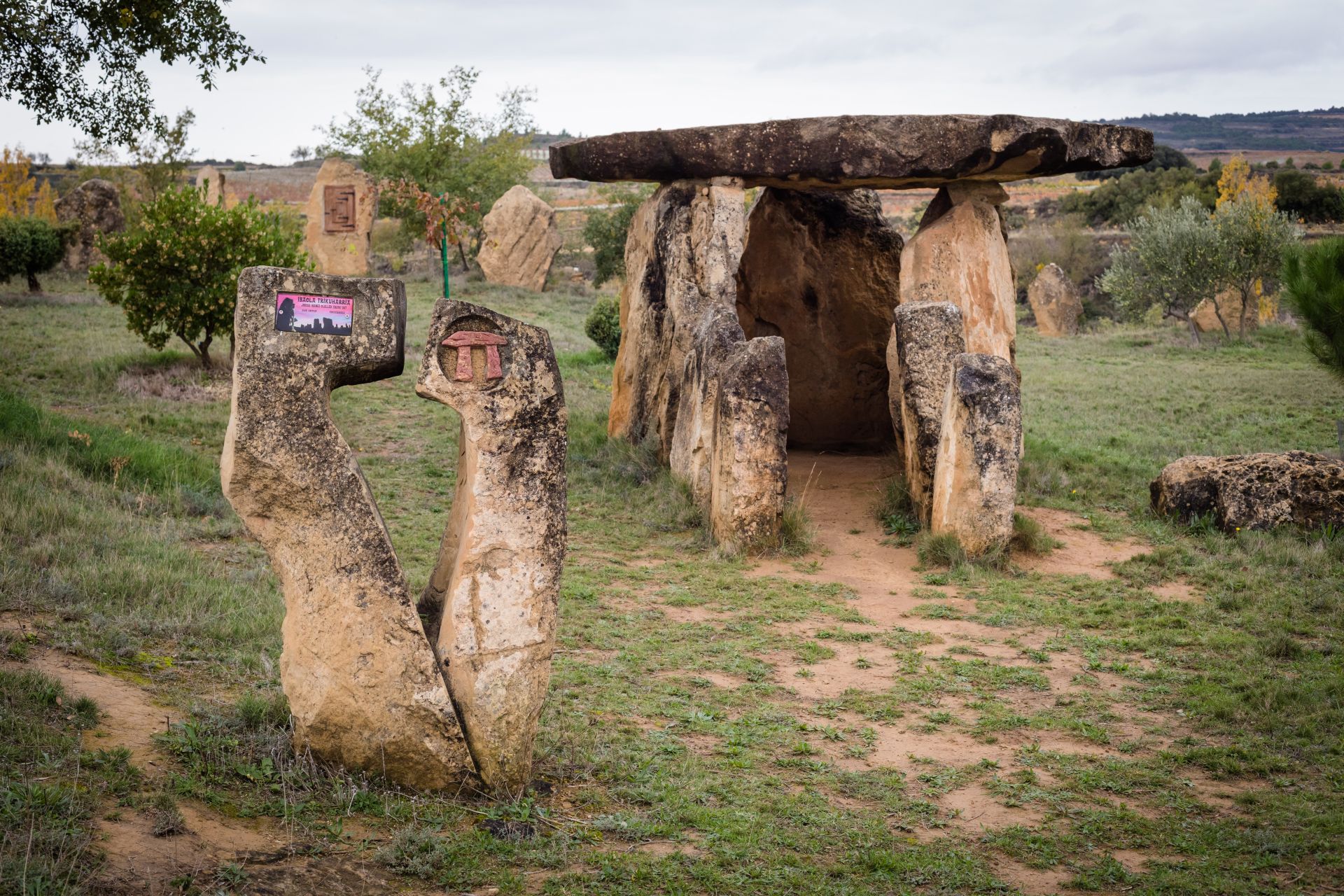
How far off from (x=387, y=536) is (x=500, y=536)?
0.47m

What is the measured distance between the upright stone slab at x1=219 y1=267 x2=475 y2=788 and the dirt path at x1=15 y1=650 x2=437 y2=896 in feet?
2.07

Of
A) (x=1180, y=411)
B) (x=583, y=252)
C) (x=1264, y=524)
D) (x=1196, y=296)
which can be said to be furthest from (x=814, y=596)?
(x=583, y=252)

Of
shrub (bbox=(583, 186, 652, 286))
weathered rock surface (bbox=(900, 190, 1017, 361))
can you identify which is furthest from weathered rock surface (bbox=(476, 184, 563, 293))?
weathered rock surface (bbox=(900, 190, 1017, 361))

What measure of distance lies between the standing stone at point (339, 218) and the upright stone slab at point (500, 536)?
2068 cm

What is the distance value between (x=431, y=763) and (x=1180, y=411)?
13.9 meters

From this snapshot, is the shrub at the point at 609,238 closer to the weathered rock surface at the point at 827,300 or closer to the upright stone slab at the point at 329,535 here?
the weathered rock surface at the point at 827,300

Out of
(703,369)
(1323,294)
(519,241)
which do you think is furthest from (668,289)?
(519,241)

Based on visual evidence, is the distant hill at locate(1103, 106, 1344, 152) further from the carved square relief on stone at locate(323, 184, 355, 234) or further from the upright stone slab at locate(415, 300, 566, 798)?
the upright stone slab at locate(415, 300, 566, 798)

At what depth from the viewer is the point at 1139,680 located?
24.2 ft

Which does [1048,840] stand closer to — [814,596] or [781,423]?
[814,596]

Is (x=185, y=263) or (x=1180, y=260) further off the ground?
(x=1180, y=260)

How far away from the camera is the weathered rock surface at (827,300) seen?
1430 centimetres

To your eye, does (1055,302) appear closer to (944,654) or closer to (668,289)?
(668,289)

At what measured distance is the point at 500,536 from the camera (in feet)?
17.1
